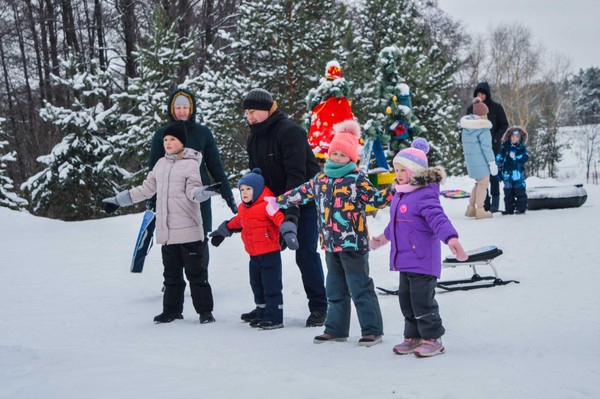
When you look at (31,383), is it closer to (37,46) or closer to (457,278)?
(457,278)

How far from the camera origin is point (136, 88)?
15.0 meters

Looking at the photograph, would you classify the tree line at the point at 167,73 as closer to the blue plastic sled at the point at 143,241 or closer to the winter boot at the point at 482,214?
the winter boot at the point at 482,214

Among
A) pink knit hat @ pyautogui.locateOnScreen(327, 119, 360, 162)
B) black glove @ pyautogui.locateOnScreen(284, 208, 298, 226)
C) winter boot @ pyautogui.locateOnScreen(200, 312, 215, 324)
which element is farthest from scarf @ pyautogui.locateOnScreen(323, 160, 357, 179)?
winter boot @ pyautogui.locateOnScreen(200, 312, 215, 324)

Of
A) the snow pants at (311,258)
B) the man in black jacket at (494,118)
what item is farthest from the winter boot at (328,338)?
the man in black jacket at (494,118)

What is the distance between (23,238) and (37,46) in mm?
18957

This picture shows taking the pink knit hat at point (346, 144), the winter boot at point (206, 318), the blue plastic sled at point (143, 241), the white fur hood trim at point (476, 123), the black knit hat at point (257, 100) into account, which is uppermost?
the black knit hat at point (257, 100)

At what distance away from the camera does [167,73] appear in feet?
52.3

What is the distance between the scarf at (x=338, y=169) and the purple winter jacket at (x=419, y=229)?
1.71ft

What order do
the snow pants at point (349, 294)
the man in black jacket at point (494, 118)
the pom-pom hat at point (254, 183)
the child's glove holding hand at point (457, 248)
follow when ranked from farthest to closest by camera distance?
1. the man in black jacket at point (494, 118)
2. the pom-pom hat at point (254, 183)
3. the snow pants at point (349, 294)
4. the child's glove holding hand at point (457, 248)

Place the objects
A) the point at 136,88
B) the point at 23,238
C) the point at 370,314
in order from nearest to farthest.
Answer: the point at 370,314
the point at 23,238
the point at 136,88

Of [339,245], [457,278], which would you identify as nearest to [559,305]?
[457,278]

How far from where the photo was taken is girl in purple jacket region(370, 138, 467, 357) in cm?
409

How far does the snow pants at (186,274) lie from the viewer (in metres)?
5.61

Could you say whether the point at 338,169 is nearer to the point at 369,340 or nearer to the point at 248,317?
the point at 369,340
